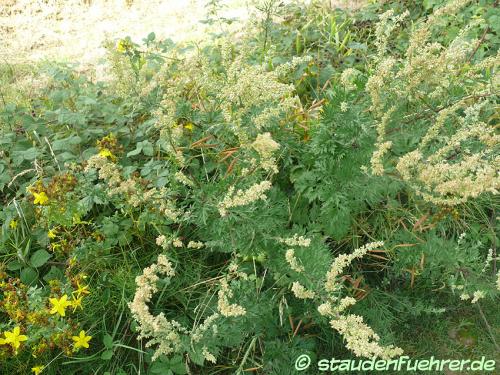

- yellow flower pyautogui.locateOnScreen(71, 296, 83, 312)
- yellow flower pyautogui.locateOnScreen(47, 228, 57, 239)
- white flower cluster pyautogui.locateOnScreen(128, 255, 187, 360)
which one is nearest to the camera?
white flower cluster pyautogui.locateOnScreen(128, 255, 187, 360)

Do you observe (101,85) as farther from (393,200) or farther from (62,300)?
(393,200)

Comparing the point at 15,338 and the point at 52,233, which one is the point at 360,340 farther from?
the point at 52,233

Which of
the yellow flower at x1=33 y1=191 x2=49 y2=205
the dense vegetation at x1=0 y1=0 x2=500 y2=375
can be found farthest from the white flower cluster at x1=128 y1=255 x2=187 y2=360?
the yellow flower at x1=33 y1=191 x2=49 y2=205

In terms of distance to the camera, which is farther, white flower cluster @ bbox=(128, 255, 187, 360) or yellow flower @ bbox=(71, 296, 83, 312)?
yellow flower @ bbox=(71, 296, 83, 312)

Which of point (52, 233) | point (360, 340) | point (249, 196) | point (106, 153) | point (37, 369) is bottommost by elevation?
point (37, 369)

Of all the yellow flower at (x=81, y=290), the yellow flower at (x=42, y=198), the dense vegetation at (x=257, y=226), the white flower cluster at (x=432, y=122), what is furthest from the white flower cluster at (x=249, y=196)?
the yellow flower at (x=42, y=198)

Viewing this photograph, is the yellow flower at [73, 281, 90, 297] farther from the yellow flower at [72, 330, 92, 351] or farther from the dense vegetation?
the yellow flower at [72, 330, 92, 351]

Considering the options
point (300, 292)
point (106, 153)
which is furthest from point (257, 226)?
point (106, 153)

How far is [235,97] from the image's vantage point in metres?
2.33

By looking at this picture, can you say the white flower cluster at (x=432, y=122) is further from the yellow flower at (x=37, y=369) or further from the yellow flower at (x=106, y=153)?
the yellow flower at (x=37, y=369)

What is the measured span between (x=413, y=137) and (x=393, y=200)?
366 millimetres

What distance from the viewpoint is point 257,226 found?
91.0 inches

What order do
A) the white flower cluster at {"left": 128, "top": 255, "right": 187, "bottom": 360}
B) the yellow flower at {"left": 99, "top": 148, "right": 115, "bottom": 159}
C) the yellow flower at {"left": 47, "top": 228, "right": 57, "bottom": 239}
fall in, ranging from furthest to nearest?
the yellow flower at {"left": 99, "top": 148, "right": 115, "bottom": 159} → the yellow flower at {"left": 47, "top": 228, "right": 57, "bottom": 239} → the white flower cluster at {"left": 128, "top": 255, "right": 187, "bottom": 360}

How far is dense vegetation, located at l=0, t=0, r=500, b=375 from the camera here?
227 centimetres
